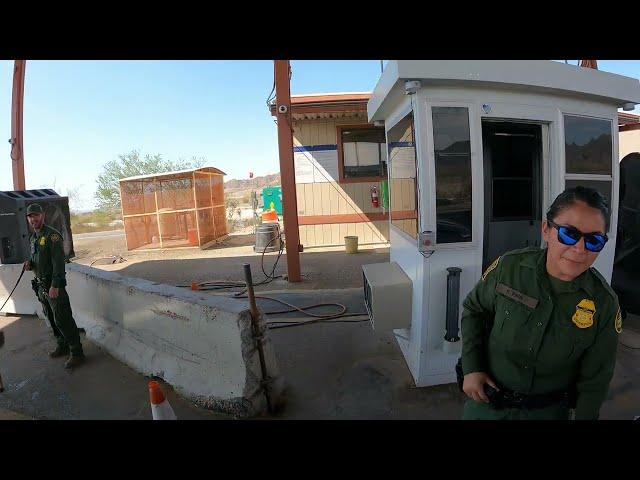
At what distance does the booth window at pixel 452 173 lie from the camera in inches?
107

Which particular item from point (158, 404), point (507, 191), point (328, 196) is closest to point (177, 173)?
point (328, 196)

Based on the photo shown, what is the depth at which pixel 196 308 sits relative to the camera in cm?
304

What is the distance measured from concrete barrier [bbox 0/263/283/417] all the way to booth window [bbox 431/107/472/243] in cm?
184

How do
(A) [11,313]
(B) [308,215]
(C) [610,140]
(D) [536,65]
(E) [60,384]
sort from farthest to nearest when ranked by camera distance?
(B) [308,215], (A) [11,313], (E) [60,384], (C) [610,140], (D) [536,65]

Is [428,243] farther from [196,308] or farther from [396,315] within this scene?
[196,308]

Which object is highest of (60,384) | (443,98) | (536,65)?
(536,65)

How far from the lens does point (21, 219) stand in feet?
18.4

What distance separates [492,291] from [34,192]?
304 inches

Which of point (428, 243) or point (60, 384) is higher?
point (428, 243)

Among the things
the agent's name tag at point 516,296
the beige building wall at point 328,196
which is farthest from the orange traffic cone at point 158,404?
the beige building wall at point 328,196

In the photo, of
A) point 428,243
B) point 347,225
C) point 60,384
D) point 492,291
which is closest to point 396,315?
point 428,243

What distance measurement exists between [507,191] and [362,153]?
625cm

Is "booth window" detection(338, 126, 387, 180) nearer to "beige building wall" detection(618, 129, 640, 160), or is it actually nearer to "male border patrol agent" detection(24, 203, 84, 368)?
"beige building wall" detection(618, 129, 640, 160)

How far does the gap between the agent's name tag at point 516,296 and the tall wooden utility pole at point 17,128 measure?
12.0m
